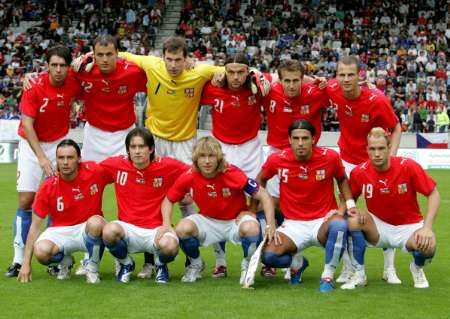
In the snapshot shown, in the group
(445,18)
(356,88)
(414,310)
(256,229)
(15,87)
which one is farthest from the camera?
(445,18)

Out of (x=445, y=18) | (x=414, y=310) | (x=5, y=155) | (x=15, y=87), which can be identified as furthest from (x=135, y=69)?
(x=445, y=18)

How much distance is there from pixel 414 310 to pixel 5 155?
1923 centimetres

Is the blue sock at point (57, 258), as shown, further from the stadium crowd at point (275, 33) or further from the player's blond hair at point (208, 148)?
the stadium crowd at point (275, 33)

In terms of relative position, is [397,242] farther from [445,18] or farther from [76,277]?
[445,18]

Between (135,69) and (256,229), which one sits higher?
(135,69)

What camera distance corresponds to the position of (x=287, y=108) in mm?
8047

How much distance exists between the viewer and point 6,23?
115 feet

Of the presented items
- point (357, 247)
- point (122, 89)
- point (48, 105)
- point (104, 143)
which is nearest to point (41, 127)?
point (48, 105)

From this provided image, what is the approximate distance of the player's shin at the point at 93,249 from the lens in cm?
722

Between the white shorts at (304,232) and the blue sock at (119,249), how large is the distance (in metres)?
1.25

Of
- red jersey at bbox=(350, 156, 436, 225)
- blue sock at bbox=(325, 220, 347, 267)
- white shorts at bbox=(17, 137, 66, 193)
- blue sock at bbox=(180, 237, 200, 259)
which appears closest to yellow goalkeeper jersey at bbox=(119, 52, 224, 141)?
white shorts at bbox=(17, 137, 66, 193)

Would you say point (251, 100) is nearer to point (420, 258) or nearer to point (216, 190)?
point (216, 190)

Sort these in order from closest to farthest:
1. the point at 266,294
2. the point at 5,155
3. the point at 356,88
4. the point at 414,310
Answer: the point at 414,310
the point at 266,294
the point at 356,88
the point at 5,155

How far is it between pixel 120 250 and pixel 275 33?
27.1 metres
